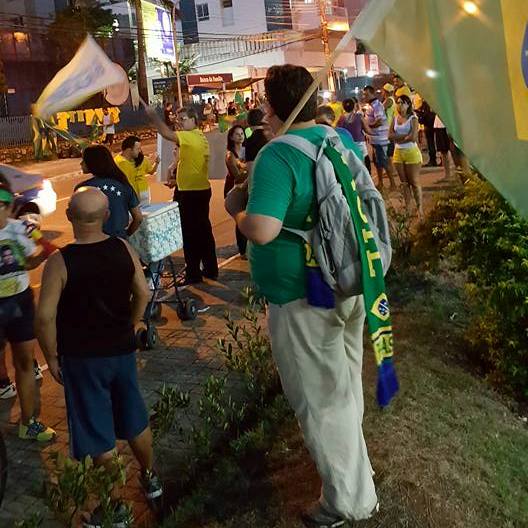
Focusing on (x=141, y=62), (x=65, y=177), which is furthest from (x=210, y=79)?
(x=65, y=177)

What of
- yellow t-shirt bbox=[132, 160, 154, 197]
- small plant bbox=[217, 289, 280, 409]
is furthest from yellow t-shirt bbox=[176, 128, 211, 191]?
small plant bbox=[217, 289, 280, 409]

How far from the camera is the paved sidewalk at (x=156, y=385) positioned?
3613 mm

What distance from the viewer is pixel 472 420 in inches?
157

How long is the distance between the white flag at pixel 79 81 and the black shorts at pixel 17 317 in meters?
1.14

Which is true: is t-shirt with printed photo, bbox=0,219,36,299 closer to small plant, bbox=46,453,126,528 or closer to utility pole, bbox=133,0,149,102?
small plant, bbox=46,453,126,528

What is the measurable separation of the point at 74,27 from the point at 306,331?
41.7 metres

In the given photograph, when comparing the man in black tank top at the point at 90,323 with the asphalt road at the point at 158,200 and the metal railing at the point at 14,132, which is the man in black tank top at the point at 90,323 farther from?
the metal railing at the point at 14,132

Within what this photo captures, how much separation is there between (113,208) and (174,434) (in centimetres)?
192

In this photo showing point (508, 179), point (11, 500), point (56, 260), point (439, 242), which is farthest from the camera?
point (439, 242)

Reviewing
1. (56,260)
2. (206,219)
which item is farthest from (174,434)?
(206,219)

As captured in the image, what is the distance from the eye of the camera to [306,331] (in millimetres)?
2906

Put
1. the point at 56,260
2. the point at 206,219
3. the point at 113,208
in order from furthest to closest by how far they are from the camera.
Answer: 1. the point at 206,219
2. the point at 113,208
3. the point at 56,260

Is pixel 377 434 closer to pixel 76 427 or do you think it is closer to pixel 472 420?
pixel 472 420

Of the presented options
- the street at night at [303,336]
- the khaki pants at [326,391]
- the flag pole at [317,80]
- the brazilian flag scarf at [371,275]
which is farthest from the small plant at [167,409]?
the flag pole at [317,80]
